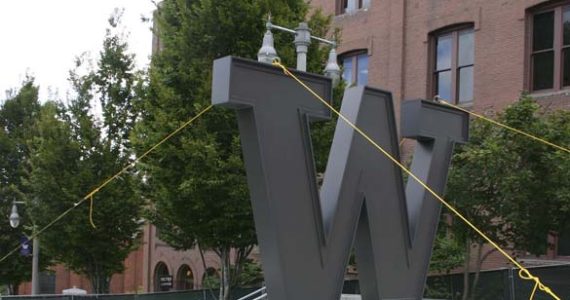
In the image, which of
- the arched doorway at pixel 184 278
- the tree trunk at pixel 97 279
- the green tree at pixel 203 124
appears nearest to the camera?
the green tree at pixel 203 124

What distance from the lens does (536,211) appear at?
40.9 feet

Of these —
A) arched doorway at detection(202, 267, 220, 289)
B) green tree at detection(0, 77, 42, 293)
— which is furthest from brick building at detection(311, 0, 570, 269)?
green tree at detection(0, 77, 42, 293)

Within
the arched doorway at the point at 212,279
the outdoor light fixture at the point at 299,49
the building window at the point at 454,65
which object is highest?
the building window at the point at 454,65

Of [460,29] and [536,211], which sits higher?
[460,29]

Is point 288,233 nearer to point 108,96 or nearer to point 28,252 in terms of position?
point 108,96

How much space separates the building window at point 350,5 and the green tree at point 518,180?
32.7 ft

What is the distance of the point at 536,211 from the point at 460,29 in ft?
27.0

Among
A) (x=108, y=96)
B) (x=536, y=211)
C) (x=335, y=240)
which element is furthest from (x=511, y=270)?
(x=108, y=96)

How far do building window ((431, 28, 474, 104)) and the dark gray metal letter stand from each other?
37.3 feet

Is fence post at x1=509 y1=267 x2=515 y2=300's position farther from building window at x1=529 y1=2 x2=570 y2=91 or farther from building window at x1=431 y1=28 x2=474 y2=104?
building window at x1=431 y1=28 x2=474 y2=104

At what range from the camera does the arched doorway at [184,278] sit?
3006 cm

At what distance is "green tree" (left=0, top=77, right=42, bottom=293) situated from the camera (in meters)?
25.5

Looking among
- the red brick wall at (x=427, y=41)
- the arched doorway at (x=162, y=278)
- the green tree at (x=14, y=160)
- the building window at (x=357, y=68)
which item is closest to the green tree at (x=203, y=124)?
the red brick wall at (x=427, y=41)

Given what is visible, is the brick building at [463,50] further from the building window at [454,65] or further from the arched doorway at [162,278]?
the arched doorway at [162,278]
